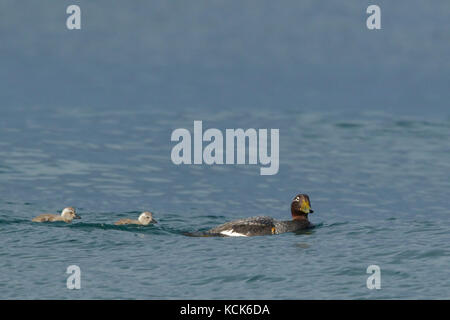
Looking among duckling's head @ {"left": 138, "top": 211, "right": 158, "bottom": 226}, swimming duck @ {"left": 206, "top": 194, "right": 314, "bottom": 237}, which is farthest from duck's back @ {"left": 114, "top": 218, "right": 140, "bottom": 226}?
swimming duck @ {"left": 206, "top": 194, "right": 314, "bottom": 237}

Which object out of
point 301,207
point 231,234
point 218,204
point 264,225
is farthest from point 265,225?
point 218,204

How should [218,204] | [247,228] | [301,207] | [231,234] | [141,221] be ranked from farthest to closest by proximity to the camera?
[218,204]
[301,207]
[141,221]
[247,228]
[231,234]

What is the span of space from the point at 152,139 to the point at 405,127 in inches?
321

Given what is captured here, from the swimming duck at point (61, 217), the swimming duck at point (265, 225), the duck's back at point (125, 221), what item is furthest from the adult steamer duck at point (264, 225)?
the swimming duck at point (61, 217)

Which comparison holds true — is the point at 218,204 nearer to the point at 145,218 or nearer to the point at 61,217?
the point at 145,218

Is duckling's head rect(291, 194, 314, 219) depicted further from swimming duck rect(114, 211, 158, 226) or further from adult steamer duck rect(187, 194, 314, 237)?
swimming duck rect(114, 211, 158, 226)

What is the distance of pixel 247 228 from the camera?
853 inches

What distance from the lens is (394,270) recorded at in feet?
61.1

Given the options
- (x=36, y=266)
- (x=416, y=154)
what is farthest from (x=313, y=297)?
(x=416, y=154)

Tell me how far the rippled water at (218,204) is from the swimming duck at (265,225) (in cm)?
29

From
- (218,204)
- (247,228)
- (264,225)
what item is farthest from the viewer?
(218,204)

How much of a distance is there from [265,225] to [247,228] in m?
0.44
